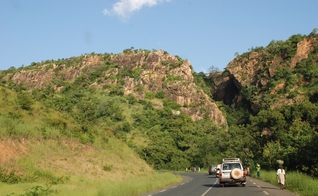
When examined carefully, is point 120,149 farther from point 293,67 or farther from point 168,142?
point 293,67

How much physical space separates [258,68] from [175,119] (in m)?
32.5

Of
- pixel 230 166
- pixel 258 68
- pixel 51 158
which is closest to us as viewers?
pixel 230 166

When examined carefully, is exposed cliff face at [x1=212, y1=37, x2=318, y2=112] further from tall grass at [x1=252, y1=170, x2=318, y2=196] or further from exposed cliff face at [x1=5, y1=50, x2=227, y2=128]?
tall grass at [x1=252, y1=170, x2=318, y2=196]

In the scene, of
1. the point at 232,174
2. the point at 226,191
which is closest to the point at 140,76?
the point at 232,174

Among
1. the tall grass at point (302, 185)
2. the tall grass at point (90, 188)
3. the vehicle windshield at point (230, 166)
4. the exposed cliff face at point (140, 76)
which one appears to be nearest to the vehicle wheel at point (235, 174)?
the vehicle windshield at point (230, 166)

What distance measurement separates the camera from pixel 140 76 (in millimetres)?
122500

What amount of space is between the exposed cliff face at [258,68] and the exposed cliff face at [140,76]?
1228cm

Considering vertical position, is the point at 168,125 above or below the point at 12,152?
above

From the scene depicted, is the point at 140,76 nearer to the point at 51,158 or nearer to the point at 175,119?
the point at 175,119

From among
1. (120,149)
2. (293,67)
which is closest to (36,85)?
(293,67)

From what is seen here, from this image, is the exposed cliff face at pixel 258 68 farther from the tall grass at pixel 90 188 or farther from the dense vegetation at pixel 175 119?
the tall grass at pixel 90 188

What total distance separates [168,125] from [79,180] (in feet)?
230

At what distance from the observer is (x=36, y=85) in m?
129

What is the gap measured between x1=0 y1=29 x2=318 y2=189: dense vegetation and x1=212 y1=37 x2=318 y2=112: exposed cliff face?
2.23 ft
